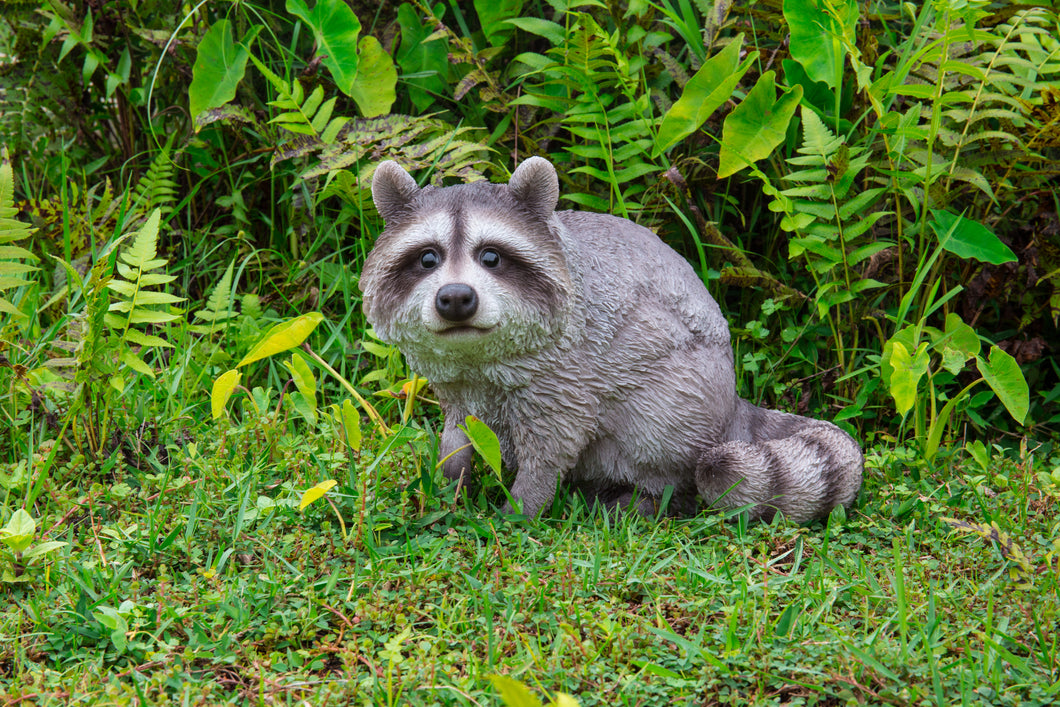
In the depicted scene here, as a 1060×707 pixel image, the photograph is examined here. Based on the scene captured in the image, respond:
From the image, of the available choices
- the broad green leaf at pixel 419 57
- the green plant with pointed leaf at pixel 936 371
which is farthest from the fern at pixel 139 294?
the green plant with pointed leaf at pixel 936 371

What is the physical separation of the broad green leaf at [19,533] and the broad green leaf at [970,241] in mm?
3303

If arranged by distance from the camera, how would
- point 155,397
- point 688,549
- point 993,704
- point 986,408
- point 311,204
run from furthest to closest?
point 311,204
point 986,408
point 155,397
point 688,549
point 993,704

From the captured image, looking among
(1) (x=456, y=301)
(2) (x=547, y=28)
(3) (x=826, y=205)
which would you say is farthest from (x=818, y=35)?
(1) (x=456, y=301)

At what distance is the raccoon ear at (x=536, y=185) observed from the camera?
9.91ft

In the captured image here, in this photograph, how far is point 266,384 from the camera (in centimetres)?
440

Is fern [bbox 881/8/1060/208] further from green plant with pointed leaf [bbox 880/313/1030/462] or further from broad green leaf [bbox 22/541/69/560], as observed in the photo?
broad green leaf [bbox 22/541/69/560]

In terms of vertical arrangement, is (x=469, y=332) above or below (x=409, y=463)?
Result: above

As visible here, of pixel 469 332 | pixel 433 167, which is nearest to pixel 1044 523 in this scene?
pixel 469 332

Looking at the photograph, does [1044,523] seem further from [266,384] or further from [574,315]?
[266,384]

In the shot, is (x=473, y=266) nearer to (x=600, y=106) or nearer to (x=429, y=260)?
(x=429, y=260)

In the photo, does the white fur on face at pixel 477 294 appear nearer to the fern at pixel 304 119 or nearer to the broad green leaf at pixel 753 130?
the broad green leaf at pixel 753 130

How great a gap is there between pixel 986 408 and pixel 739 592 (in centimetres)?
205

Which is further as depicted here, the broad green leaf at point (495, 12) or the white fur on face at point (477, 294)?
the broad green leaf at point (495, 12)

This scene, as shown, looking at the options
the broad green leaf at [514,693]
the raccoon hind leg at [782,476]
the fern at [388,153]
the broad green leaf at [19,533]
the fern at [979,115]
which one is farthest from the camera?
the fern at [388,153]
